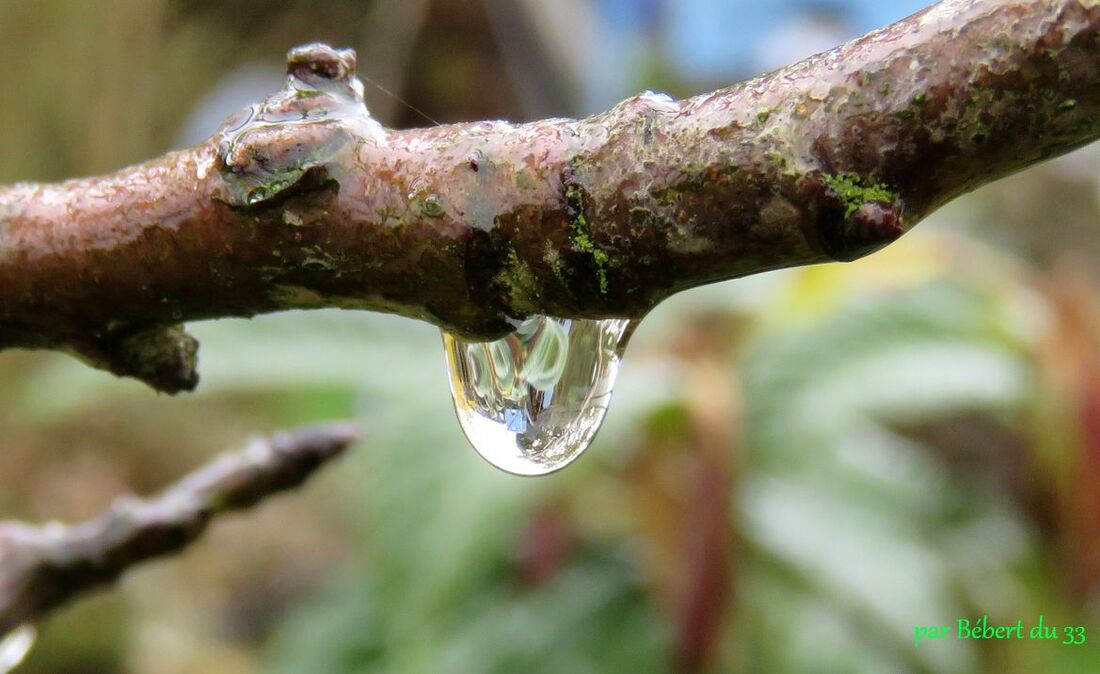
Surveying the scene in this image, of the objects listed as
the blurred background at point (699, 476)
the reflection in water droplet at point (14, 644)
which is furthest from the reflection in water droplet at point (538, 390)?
the blurred background at point (699, 476)

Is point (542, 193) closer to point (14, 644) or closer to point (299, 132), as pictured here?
point (299, 132)

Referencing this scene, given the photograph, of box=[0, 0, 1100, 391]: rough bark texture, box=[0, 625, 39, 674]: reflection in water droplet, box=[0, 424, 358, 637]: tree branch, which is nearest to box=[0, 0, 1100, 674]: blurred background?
box=[0, 625, 39, 674]: reflection in water droplet

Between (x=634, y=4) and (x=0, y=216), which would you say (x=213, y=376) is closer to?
(x=0, y=216)

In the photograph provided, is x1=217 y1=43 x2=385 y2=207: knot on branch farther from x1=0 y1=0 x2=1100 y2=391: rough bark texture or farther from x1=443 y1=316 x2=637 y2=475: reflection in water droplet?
x1=443 y1=316 x2=637 y2=475: reflection in water droplet

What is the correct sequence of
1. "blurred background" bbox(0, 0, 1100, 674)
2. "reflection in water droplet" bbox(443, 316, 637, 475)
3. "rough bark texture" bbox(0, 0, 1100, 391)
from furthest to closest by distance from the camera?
1. "blurred background" bbox(0, 0, 1100, 674)
2. "reflection in water droplet" bbox(443, 316, 637, 475)
3. "rough bark texture" bbox(0, 0, 1100, 391)

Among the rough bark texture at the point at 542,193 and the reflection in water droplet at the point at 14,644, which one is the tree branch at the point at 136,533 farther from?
the rough bark texture at the point at 542,193

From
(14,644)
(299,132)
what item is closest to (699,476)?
(14,644)

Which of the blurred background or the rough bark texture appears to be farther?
the blurred background
